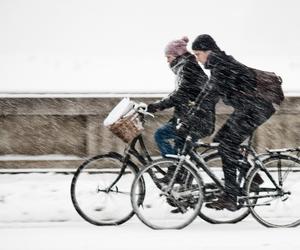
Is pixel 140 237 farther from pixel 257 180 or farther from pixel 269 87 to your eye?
pixel 269 87

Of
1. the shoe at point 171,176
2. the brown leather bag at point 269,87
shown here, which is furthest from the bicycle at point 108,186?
the brown leather bag at point 269,87

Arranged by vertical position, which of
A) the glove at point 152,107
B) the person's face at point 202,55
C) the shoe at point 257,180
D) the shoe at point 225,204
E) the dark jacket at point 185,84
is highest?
the person's face at point 202,55

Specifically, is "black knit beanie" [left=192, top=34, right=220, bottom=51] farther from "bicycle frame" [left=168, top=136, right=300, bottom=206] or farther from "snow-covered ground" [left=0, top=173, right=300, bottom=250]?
"snow-covered ground" [left=0, top=173, right=300, bottom=250]

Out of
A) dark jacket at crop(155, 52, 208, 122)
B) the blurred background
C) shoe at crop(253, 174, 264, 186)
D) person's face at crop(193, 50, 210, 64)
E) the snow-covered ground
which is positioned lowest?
the blurred background

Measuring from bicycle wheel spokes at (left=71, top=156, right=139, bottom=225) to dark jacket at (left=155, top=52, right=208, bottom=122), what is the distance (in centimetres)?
83

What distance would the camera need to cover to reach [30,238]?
5895mm

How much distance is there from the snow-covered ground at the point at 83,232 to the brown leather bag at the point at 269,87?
140 cm

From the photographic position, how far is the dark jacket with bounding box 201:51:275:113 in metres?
5.94

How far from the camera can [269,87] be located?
5.88 meters

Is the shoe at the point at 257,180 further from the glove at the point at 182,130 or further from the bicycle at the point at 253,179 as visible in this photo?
the glove at the point at 182,130

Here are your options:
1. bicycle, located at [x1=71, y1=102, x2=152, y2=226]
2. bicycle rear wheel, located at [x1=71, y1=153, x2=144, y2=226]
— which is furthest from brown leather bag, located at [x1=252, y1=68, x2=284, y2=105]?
bicycle rear wheel, located at [x1=71, y1=153, x2=144, y2=226]

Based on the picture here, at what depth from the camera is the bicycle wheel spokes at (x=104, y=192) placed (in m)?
6.33

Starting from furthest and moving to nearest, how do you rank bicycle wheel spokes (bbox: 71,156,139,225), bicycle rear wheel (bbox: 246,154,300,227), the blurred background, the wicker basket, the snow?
the blurred background → the snow → bicycle wheel spokes (bbox: 71,156,139,225) → bicycle rear wheel (bbox: 246,154,300,227) → the wicker basket

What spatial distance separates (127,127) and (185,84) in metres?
0.76
